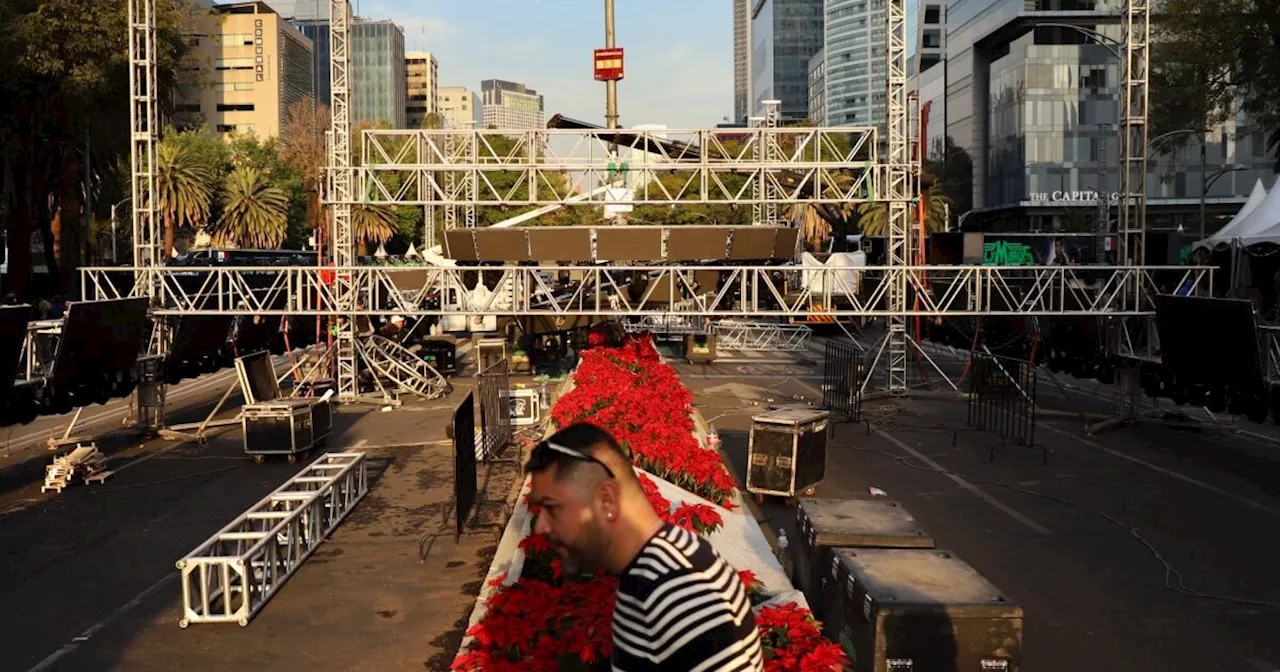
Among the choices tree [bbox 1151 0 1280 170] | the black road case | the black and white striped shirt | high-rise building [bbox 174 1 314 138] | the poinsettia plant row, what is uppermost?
high-rise building [bbox 174 1 314 138]

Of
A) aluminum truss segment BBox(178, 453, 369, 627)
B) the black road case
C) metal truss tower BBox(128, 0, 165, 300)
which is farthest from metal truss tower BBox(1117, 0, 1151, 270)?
metal truss tower BBox(128, 0, 165, 300)

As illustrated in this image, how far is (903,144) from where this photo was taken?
2683 cm

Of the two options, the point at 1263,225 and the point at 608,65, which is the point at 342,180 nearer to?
the point at 608,65

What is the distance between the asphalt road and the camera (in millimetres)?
10117

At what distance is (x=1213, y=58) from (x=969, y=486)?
31.6 m

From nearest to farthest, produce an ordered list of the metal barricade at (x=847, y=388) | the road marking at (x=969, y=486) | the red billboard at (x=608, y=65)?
the road marking at (x=969, y=486), the metal barricade at (x=847, y=388), the red billboard at (x=608, y=65)

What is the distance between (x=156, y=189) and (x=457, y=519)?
48.0ft

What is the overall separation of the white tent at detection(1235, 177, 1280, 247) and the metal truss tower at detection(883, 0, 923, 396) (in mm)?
8819

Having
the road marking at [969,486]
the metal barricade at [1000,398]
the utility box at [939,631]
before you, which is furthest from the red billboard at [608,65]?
the utility box at [939,631]

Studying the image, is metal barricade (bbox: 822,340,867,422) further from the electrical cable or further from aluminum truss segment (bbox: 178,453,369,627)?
aluminum truss segment (bbox: 178,453,369,627)

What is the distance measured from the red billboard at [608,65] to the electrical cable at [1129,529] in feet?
64.7

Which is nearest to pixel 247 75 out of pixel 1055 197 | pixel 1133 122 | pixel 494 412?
pixel 1055 197

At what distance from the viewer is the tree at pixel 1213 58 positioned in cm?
3828

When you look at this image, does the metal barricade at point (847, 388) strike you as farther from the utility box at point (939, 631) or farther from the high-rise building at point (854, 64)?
the high-rise building at point (854, 64)
